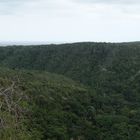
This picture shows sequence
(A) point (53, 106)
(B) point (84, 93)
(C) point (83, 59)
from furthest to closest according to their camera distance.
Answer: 1. (C) point (83, 59)
2. (B) point (84, 93)
3. (A) point (53, 106)

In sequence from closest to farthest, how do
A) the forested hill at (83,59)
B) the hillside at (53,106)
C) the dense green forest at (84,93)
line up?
the hillside at (53,106) → the dense green forest at (84,93) → the forested hill at (83,59)

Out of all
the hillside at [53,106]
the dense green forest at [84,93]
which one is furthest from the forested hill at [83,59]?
the hillside at [53,106]

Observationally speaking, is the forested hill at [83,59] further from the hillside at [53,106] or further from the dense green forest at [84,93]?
the hillside at [53,106]

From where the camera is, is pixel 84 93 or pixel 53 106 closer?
pixel 53 106

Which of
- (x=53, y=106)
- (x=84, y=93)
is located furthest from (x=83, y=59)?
(x=53, y=106)

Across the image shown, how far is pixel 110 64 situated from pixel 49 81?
1403 cm

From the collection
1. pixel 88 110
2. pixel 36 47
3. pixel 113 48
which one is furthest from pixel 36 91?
pixel 36 47

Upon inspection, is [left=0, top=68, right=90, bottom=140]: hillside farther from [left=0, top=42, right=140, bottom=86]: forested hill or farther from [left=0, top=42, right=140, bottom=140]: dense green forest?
[left=0, top=42, right=140, bottom=86]: forested hill

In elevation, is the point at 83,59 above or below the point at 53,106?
above

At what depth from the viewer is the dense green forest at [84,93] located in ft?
108

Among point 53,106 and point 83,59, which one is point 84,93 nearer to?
point 53,106

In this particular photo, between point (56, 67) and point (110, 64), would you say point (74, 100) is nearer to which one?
point (110, 64)

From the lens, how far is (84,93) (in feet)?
140

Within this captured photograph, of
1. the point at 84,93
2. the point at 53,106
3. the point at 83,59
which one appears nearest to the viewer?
the point at 53,106
